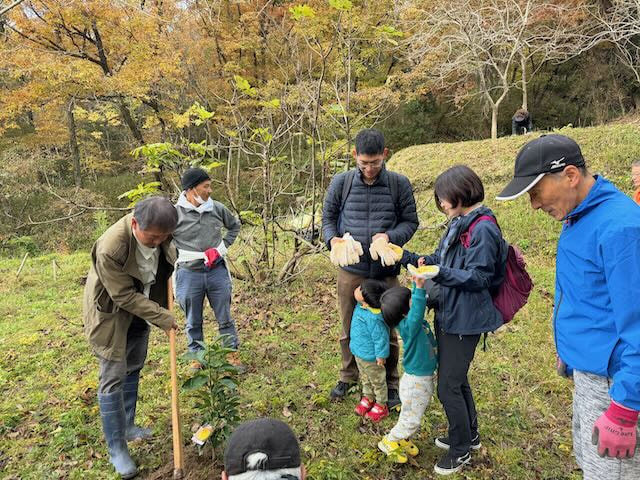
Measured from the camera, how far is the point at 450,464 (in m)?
2.57

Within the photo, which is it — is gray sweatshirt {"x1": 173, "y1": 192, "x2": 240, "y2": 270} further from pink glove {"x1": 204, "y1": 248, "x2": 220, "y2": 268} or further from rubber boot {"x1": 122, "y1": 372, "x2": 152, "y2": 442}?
rubber boot {"x1": 122, "y1": 372, "x2": 152, "y2": 442}

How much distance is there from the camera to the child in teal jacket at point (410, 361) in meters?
2.47

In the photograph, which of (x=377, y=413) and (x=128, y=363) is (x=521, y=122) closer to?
(x=377, y=413)

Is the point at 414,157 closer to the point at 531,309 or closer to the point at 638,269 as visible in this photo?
the point at 531,309

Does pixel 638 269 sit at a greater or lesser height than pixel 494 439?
greater

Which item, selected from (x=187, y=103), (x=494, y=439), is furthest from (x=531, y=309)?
(x=187, y=103)

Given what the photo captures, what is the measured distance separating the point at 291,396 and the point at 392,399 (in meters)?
0.85

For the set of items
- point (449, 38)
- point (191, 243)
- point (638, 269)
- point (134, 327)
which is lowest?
point (134, 327)

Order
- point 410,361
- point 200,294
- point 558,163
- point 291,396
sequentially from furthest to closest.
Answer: point 200,294
point 291,396
point 410,361
point 558,163

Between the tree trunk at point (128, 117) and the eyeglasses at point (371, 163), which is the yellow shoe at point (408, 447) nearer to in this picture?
the eyeglasses at point (371, 163)

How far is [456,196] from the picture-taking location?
2.26 m

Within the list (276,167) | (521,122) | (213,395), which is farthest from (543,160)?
(521,122)

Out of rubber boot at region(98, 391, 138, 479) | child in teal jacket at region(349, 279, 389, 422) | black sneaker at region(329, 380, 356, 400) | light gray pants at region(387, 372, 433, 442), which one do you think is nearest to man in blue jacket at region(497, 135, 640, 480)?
light gray pants at region(387, 372, 433, 442)

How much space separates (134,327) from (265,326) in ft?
7.68
